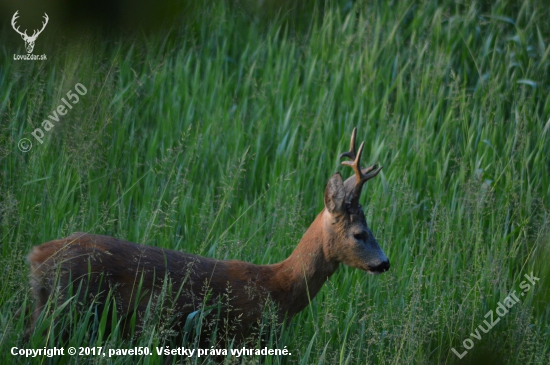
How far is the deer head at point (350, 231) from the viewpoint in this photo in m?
4.26

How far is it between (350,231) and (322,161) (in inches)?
68.2

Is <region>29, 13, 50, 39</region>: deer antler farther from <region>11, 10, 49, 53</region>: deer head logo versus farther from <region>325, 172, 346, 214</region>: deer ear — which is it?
<region>325, 172, 346, 214</region>: deer ear

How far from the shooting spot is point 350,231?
4.29m

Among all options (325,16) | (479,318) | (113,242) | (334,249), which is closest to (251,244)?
(334,249)

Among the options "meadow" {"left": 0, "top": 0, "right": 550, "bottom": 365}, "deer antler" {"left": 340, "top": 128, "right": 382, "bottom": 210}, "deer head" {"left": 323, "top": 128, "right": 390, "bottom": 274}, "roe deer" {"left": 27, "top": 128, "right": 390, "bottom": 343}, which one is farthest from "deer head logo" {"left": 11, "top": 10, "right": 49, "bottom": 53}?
"deer head" {"left": 323, "top": 128, "right": 390, "bottom": 274}

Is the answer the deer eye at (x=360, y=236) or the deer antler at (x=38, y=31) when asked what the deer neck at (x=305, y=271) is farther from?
the deer antler at (x=38, y=31)

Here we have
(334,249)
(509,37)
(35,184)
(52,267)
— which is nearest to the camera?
(52,267)

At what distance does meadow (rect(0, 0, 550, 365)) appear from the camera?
13.4 feet

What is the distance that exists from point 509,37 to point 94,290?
5.33 meters

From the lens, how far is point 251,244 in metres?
4.94

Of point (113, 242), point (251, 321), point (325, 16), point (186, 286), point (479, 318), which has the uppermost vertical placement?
point (325, 16)

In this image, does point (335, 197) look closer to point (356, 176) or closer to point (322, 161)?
point (356, 176)

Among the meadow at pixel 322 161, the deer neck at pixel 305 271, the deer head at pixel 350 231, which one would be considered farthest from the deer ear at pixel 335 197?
the meadow at pixel 322 161

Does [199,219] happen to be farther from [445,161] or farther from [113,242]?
[445,161]
